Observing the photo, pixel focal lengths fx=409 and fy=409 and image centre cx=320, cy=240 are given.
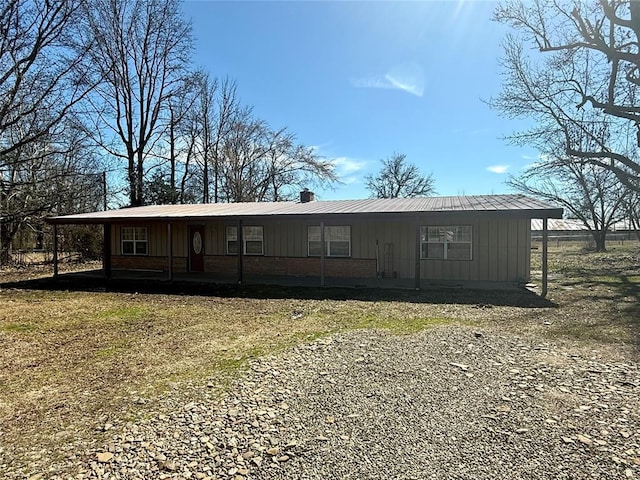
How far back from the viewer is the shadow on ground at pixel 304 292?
943 cm

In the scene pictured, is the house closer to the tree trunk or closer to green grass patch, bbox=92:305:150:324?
green grass patch, bbox=92:305:150:324

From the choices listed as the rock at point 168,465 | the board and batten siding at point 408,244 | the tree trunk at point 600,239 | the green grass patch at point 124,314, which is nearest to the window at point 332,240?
the board and batten siding at point 408,244

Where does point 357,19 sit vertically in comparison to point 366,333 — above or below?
above

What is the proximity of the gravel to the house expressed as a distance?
20.0ft

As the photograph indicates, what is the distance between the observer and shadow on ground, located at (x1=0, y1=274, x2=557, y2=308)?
9.43 metres

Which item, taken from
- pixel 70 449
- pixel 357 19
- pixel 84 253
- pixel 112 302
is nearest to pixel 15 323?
pixel 112 302

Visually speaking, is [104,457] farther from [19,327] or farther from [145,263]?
[145,263]

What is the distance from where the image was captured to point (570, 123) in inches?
743

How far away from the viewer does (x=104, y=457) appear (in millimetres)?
2965

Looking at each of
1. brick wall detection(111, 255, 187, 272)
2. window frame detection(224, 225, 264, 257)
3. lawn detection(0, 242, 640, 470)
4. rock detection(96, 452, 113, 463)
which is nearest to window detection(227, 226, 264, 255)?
window frame detection(224, 225, 264, 257)

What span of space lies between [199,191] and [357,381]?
2692 centimetres

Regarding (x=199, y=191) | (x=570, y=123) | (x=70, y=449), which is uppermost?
(x=570, y=123)

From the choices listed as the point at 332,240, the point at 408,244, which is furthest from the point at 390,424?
the point at 332,240

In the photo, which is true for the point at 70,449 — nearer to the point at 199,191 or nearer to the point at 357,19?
the point at 357,19
